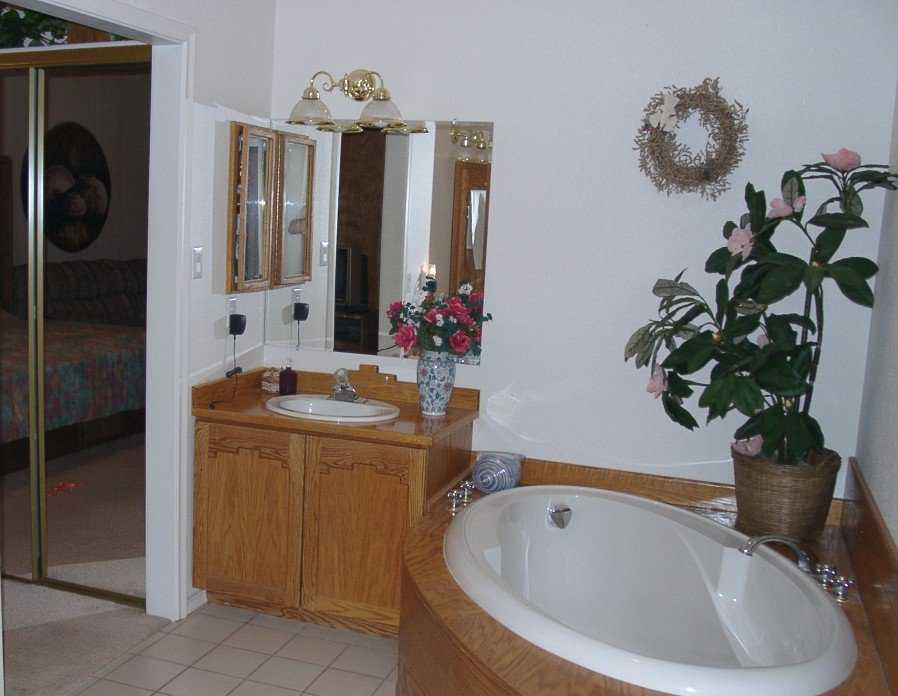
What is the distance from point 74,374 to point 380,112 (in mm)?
2670

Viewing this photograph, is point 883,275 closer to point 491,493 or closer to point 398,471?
point 491,493

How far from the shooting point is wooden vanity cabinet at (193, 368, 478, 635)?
303 centimetres

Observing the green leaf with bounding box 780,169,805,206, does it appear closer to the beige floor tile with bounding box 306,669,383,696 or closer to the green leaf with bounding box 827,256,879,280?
the green leaf with bounding box 827,256,879,280

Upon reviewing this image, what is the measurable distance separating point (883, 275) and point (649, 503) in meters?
1.04

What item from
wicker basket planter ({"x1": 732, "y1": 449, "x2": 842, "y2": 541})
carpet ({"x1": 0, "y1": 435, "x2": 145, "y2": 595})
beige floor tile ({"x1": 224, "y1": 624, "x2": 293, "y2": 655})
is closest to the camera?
wicker basket planter ({"x1": 732, "y1": 449, "x2": 842, "y2": 541})

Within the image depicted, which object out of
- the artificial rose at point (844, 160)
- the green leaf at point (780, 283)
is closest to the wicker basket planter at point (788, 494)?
the green leaf at point (780, 283)

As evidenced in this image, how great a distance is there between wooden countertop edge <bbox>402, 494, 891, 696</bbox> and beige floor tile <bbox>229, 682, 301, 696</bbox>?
2.22ft

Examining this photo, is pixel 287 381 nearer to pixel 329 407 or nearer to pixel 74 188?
pixel 329 407

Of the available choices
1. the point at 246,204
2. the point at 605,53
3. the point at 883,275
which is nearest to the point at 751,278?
the point at 883,275

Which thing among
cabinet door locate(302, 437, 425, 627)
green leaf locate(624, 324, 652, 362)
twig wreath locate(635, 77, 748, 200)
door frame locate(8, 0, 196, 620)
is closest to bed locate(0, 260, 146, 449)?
door frame locate(8, 0, 196, 620)

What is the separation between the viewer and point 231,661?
296cm

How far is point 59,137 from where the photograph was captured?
6.34m

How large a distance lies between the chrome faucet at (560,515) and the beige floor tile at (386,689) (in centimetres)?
74

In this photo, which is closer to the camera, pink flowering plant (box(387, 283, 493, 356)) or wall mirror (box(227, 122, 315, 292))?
pink flowering plant (box(387, 283, 493, 356))
